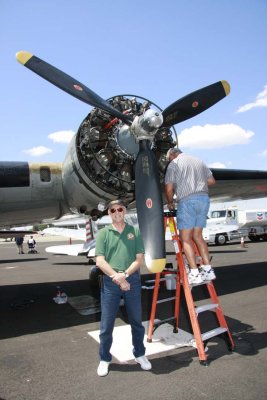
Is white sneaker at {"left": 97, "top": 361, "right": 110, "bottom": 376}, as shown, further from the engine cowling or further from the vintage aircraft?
the engine cowling

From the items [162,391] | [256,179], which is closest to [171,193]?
[162,391]

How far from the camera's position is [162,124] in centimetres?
582

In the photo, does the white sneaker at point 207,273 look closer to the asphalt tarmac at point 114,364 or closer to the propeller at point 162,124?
the propeller at point 162,124

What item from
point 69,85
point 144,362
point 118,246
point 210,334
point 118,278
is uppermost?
point 69,85

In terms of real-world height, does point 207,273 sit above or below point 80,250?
above

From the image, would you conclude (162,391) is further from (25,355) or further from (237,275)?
(237,275)

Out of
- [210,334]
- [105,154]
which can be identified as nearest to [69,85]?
[105,154]

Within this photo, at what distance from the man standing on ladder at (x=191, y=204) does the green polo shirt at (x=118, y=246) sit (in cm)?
85

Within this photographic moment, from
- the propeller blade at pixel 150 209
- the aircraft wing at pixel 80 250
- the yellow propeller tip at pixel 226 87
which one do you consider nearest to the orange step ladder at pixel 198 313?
the propeller blade at pixel 150 209

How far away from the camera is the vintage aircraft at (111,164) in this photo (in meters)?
5.21

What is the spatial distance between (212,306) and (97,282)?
4.96 m

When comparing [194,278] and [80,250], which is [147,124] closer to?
[194,278]

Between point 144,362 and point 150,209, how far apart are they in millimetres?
2073

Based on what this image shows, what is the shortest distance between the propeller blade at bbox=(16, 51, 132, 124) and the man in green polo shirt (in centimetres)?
207
